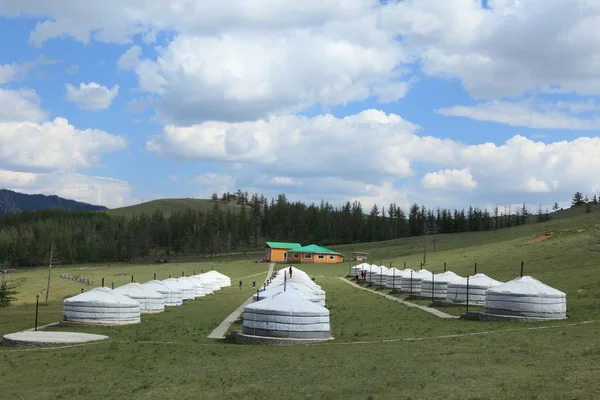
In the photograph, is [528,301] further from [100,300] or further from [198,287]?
[198,287]

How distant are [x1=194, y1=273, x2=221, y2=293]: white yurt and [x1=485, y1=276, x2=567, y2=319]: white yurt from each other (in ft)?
121

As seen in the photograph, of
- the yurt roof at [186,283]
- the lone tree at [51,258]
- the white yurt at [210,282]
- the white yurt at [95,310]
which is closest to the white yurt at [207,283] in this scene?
the white yurt at [210,282]

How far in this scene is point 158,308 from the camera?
43688 millimetres

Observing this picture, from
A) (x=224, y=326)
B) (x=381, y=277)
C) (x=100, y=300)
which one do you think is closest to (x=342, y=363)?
(x=224, y=326)

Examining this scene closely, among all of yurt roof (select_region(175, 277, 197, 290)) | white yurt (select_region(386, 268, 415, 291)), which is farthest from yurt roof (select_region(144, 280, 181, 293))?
white yurt (select_region(386, 268, 415, 291))

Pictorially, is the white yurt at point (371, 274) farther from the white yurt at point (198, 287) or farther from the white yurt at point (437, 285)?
the white yurt at point (437, 285)

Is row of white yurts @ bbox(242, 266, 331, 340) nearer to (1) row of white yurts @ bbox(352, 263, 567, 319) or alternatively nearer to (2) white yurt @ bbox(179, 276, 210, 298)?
(1) row of white yurts @ bbox(352, 263, 567, 319)

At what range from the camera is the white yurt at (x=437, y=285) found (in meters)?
49.9

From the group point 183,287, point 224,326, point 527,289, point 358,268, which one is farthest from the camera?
point 358,268

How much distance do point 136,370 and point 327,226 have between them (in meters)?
166

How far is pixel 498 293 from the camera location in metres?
33.8

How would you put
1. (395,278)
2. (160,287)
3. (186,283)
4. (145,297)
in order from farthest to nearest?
(395,278) < (186,283) < (160,287) < (145,297)

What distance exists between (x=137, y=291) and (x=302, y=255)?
7983 centimetres

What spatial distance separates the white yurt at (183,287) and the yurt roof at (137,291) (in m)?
6.91
